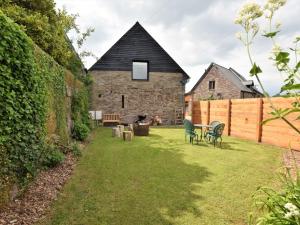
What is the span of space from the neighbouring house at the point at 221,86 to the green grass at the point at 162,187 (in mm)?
19900

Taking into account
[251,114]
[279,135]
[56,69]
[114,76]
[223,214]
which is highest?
[114,76]

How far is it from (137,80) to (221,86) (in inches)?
543

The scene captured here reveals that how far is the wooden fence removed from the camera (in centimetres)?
905

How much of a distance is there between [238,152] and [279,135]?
7.71ft

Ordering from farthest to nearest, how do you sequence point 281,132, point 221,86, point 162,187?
1. point 221,86
2. point 281,132
3. point 162,187

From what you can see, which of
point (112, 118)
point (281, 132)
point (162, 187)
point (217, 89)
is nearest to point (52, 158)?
point (162, 187)

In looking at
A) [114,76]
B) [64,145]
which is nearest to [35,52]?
[64,145]

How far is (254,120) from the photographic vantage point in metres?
10.9

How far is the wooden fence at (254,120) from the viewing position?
905 cm

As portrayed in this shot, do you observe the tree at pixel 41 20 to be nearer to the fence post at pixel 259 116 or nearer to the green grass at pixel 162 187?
the green grass at pixel 162 187

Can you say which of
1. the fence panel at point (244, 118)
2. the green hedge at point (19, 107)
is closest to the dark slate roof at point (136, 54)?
the fence panel at point (244, 118)

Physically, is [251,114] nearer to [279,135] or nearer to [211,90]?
[279,135]

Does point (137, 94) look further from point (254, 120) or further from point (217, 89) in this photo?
point (217, 89)

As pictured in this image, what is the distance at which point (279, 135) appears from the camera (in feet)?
31.2
